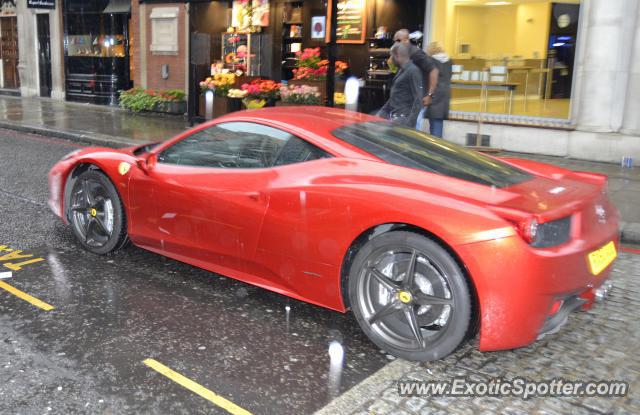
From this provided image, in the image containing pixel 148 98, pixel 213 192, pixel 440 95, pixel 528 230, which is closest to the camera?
pixel 528 230

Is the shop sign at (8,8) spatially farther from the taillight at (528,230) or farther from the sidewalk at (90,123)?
the taillight at (528,230)

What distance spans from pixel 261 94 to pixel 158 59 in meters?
5.64

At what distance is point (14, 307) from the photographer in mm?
4391

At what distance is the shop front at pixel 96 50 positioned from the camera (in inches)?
806

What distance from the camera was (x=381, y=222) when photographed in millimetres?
3693

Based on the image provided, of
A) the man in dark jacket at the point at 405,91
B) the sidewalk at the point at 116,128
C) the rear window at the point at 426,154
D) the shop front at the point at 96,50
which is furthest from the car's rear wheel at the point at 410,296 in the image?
the shop front at the point at 96,50

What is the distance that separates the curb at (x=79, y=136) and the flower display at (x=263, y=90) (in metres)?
3.10

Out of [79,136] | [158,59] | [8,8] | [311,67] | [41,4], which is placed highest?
[8,8]

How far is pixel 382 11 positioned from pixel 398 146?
11.4 metres

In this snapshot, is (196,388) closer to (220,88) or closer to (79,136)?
(79,136)

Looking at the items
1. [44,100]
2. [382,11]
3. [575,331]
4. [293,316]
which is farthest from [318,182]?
[44,100]

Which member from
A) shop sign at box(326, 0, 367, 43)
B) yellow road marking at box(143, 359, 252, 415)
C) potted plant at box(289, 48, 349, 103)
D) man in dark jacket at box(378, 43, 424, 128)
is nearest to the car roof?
yellow road marking at box(143, 359, 252, 415)

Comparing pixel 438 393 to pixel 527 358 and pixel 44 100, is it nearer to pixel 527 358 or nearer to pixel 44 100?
pixel 527 358

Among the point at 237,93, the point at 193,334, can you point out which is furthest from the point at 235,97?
the point at 193,334
